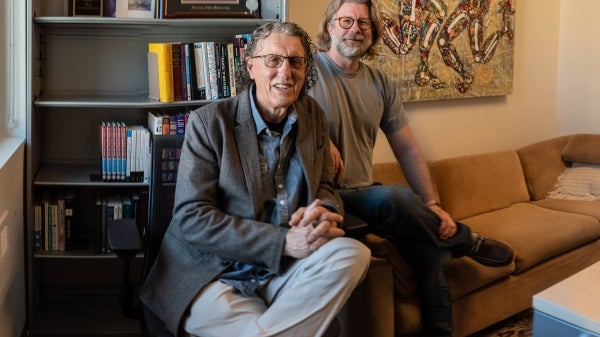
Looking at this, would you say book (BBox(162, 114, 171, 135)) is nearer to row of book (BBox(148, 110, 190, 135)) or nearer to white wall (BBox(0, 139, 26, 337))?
row of book (BBox(148, 110, 190, 135))

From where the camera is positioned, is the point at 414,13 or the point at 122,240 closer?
the point at 122,240

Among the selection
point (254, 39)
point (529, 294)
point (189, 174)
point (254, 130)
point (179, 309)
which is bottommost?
point (529, 294)

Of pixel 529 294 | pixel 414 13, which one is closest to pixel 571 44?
pixel 414 13

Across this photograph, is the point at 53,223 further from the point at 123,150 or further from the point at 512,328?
the point at 512,328

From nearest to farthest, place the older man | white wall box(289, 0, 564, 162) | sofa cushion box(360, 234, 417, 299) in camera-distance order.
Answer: the older man → sofa cushion box(360, 234, 417, 299) → white wall box(289, 0, 564, 162)

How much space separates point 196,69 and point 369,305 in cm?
112

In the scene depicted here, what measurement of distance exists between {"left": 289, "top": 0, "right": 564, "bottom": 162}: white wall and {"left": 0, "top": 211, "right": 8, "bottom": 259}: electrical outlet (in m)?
1.86

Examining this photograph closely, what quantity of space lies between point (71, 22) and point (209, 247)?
3.96 ft

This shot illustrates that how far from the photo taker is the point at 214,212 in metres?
1.91

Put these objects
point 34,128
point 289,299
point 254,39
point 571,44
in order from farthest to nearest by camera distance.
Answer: point 571,44, point 34,128, point 254,39, point 289,299

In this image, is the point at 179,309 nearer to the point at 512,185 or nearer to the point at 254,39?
the point at 254,39

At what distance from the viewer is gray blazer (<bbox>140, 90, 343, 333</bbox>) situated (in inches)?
73.7

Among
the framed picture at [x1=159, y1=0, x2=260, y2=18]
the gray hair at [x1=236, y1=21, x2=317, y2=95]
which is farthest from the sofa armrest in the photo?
the framed picture at [x1=159, y1=0, x2=260, y2=18]

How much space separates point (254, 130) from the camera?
2021 mm
